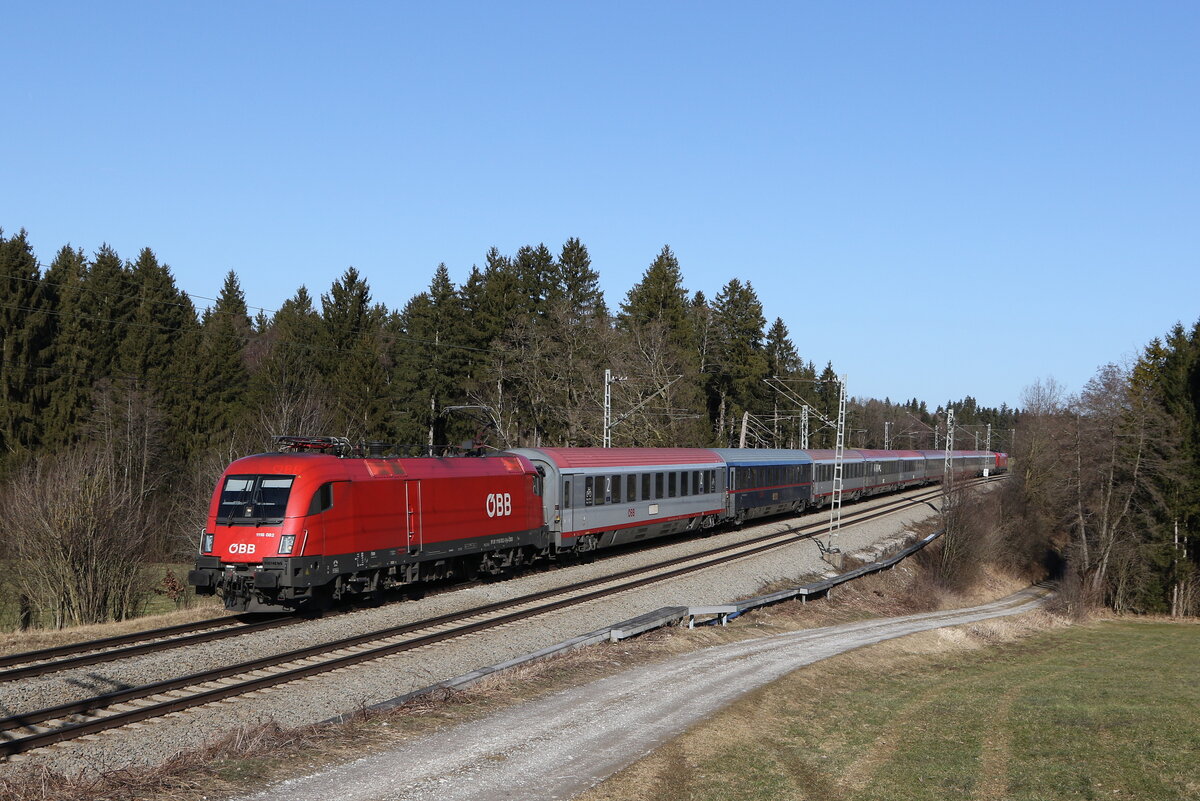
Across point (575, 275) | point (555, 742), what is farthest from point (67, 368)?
point (555, 742)

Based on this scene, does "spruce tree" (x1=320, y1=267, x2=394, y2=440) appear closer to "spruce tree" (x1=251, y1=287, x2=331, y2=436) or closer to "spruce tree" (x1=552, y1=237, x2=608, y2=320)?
"spruce tree" (x1=251, y1=287, x2=331, y2=436)

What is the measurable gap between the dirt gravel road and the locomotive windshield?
806 cm

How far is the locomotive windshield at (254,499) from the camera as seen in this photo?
2011cm

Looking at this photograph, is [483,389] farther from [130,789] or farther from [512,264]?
[130,789]

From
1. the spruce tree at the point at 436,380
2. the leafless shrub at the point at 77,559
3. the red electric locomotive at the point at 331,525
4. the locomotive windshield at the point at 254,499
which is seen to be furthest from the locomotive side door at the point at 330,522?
the spruce tree at the point at 436,380

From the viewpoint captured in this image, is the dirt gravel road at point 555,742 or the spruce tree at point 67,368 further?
the spruce tree at point 67,368

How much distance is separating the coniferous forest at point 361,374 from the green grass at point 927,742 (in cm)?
2684

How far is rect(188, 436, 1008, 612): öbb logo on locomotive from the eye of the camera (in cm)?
2014

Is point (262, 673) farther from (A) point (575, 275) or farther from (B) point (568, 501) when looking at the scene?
(A) point (575, 275)

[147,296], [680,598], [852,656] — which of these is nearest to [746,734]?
[852,656]

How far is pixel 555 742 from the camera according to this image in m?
12.1

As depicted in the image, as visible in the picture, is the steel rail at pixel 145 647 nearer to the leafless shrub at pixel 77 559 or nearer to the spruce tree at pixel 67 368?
the leafless shrub at pixel 77 559

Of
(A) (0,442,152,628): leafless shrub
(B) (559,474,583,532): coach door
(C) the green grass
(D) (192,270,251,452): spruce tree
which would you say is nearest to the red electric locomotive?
(B) (559,474,583,532): coach door

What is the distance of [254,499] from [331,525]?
1.62 m
